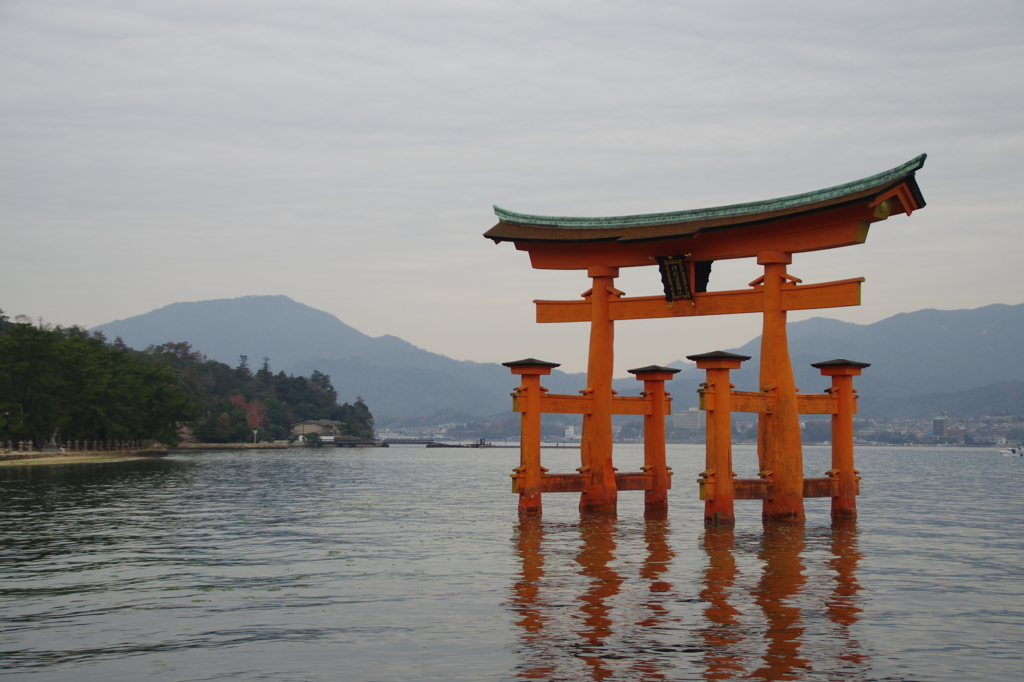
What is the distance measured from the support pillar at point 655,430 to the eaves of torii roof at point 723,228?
125 inches

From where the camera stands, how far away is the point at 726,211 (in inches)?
797

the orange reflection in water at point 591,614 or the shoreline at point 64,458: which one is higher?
the orange reflection in water at point 591,614

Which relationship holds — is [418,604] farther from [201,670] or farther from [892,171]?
[892,171]

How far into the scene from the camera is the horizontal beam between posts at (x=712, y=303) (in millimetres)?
18422

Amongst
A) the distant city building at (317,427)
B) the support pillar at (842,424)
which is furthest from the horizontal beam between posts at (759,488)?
the distant city building at (317,427)

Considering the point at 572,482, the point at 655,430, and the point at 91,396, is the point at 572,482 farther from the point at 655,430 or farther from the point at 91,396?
the point at 91,396

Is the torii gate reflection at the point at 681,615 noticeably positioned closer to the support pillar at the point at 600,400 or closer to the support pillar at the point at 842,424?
the support pillar at the point at 842,424

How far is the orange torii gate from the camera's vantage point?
60.8ft

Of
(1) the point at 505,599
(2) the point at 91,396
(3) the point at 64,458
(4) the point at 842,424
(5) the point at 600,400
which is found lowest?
(3) the point at 64,458

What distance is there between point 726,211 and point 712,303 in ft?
6.99

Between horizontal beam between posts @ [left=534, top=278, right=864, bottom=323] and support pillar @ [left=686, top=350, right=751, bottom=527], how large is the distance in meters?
1.60

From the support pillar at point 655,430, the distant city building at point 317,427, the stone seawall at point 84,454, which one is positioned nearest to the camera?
the support pillar at point 655,430

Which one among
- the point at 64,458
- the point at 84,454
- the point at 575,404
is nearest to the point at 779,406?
the point at 575,404

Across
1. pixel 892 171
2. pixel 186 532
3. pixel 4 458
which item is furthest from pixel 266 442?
pixel 892 171
